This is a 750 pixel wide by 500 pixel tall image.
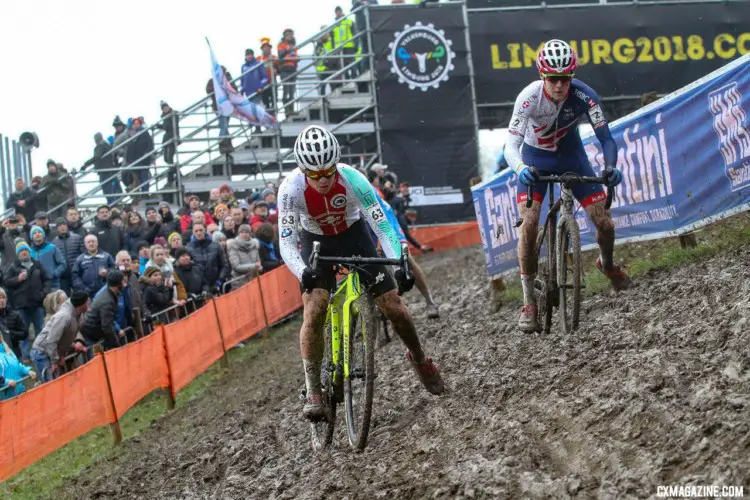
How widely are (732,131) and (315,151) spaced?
432 centimetres

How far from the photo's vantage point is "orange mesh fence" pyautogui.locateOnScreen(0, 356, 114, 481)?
10.6 meters

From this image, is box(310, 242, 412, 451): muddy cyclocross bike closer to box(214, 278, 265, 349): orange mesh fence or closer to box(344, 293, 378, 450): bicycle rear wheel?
box(344, 293, 378, 450): bicycle rear wheel

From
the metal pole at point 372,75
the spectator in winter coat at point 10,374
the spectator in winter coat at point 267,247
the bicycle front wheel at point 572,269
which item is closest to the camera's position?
Answer: the bicycle front wheel at point 572,269

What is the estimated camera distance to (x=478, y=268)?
741 inches

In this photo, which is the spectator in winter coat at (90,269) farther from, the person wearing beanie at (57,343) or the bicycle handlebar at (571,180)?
the bicycle handlebar at (571,180)

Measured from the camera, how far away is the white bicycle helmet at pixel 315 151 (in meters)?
7.71

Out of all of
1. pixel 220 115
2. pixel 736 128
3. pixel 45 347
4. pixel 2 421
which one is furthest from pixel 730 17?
pixel 2 421

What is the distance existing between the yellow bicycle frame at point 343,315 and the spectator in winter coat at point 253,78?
15.7m

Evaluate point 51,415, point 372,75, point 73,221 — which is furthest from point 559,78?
point 372,75

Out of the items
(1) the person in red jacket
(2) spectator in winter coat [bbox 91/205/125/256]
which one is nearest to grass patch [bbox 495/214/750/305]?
(2) spectator in winter coat [bbox 91/205/125/256]

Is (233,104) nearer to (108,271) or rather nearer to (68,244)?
(68,244)

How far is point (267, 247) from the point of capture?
59.0 ft

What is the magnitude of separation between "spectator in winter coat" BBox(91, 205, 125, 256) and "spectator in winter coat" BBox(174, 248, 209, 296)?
4.95ft

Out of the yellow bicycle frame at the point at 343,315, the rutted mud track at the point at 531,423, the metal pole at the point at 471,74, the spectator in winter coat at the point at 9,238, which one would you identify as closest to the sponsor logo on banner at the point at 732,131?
the rutted mud track at the point at 531,423
